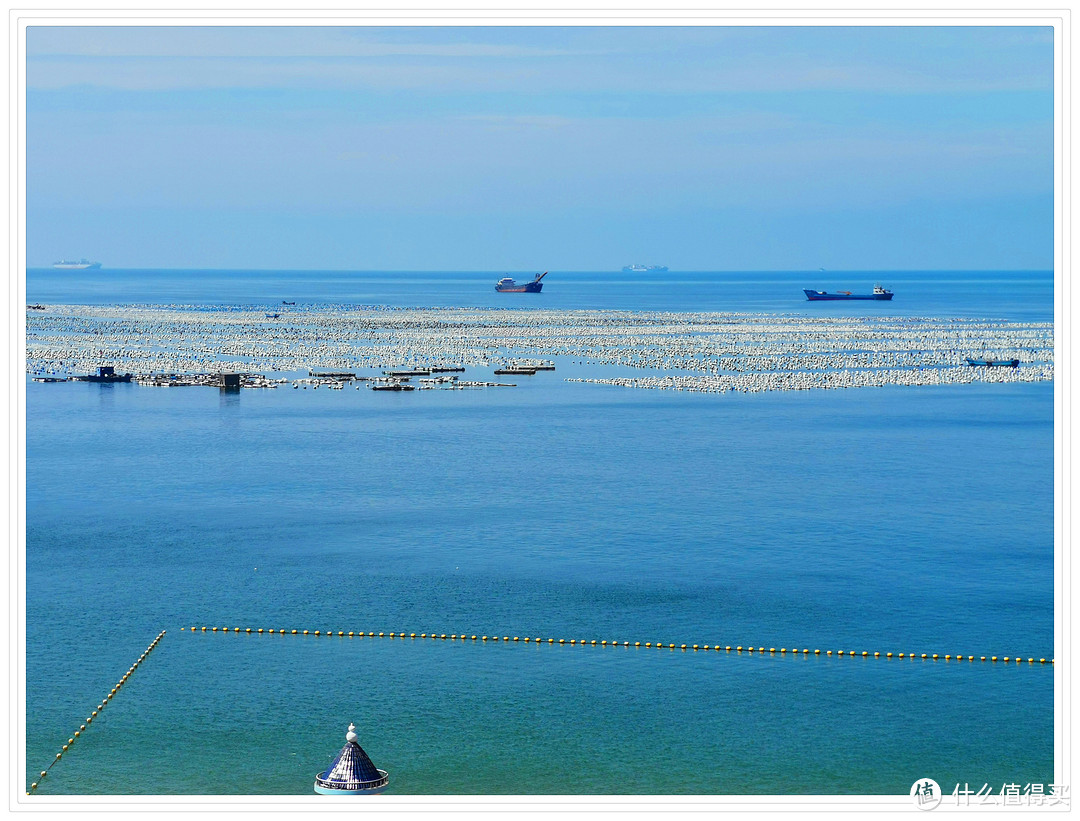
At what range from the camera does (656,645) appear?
93.6 feet

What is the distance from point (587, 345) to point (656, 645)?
72.2 meters

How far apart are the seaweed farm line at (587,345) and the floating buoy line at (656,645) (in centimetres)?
4626

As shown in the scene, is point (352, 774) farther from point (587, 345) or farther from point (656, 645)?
point (587, 345)

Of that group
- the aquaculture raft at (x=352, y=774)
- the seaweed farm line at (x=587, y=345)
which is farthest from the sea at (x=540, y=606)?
the seaweed farm line at (x=587, y=345)

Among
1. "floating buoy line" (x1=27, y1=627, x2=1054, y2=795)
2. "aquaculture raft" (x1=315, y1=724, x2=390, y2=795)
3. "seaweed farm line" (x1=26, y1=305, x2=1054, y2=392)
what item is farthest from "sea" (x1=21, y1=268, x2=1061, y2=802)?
Result: "seaweed farm line" (x1=26, y1=305, x2=1054, y2=392)

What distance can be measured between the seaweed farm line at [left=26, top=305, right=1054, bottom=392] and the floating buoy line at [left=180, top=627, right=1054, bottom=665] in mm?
46262

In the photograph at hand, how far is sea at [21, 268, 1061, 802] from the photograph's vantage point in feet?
74.8

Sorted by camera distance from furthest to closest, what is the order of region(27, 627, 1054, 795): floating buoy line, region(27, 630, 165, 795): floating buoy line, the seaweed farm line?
the seaweed farm line
region(27, 627, 1054, 795): floating buoy line
region(27, 630, 165, 795): floating buoy line

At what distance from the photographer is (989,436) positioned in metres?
59.4

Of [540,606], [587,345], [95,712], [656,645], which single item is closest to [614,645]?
[656,645]

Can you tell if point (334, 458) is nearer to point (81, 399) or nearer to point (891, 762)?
point (81, 399)

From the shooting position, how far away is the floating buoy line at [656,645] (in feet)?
92.1

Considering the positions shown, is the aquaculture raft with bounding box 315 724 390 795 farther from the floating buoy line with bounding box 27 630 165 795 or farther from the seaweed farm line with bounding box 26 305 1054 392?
the seaweed farm line with bounding box 26 305 1054 392

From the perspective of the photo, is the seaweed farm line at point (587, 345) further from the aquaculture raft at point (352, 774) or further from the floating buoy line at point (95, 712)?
the aquaculture raft at point (352, 774)
